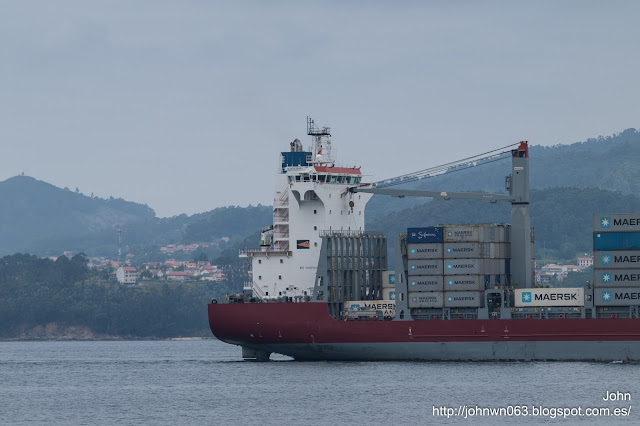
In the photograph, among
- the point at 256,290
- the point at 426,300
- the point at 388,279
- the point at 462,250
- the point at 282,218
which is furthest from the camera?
the point at 282,218

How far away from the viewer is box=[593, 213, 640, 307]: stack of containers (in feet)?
213

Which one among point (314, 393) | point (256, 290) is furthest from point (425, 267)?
point (314, 393)

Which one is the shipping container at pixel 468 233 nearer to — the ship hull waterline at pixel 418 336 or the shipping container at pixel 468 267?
the shipping container at pixel 468 267

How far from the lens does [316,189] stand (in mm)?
75188

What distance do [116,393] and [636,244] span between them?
27.3 metres

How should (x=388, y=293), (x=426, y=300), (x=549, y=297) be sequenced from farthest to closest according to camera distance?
(x=388, y=293) < (x=426, y=300) < (x=549, y=297)

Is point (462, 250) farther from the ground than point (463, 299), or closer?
farther from the ground

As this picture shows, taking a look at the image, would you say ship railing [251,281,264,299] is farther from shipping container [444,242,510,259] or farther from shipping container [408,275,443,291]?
shipping container [444,242,510,259]

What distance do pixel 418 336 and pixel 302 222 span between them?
10860mm

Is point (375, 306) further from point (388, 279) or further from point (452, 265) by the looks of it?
point (452, 265)

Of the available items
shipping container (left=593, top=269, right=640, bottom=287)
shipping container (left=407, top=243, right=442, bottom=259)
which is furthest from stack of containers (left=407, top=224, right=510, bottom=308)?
shipping container (left=593, top=269, right=640, bottom=287)

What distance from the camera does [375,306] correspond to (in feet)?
237

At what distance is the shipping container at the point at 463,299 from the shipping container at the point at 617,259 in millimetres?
6571

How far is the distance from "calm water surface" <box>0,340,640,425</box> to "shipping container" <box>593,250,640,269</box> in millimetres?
5101
